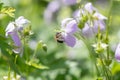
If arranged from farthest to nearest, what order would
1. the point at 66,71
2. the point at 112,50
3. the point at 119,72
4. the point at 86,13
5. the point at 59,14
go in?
the point at 59,14 → the point at 112,50 → the point at 66,71 → the point at 119,72 → the point at 86,13

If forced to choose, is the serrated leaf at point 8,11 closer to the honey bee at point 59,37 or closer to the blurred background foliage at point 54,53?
the blurred background foliage at point 54,53

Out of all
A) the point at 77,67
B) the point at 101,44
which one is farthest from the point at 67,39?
the point at 77,67

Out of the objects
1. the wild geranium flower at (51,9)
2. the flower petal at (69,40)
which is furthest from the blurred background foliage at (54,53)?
the flower petal at (69,40)

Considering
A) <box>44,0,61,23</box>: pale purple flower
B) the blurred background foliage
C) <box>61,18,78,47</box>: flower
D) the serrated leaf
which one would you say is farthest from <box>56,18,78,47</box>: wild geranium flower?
<box>44,0,61,23</box>: pale purple flower

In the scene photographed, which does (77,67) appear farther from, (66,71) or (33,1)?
(33,1)

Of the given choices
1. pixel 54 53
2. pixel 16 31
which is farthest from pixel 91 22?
pixel 54 53

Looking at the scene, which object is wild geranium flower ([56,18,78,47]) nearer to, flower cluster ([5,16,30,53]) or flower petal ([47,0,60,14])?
flower cluster ([5,16,30,53])
